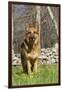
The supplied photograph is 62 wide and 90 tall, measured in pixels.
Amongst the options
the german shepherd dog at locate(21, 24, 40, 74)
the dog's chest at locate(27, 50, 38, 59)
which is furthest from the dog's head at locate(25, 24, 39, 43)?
the dog's chest at locate(27, 50, 38, 59)

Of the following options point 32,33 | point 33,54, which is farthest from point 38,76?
point 32,33

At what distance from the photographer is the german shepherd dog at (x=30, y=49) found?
6.67 feet

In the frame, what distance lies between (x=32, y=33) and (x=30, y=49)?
0.16 m

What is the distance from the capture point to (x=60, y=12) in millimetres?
2127

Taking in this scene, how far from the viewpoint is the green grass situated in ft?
6.57

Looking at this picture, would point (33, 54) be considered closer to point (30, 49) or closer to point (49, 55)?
point (30, 49)

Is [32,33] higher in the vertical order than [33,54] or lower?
higher

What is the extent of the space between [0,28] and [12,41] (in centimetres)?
17

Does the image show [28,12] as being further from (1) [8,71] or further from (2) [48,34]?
(1) [8,71]

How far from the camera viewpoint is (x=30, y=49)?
80.7 inches

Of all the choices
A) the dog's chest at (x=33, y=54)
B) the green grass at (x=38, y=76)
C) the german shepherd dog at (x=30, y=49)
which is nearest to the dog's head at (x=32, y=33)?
the german shepherd dog at (x=30, y=49)

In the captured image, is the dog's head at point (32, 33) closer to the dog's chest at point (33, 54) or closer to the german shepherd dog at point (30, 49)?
the german shepherd dog at point (30, 49)

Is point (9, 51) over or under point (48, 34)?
under

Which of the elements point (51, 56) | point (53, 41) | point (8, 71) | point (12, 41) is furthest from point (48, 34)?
point (8, 71)
